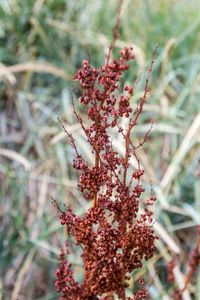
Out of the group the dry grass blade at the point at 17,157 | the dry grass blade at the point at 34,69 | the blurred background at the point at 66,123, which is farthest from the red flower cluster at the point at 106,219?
the dry grass blade at the point at 34,69

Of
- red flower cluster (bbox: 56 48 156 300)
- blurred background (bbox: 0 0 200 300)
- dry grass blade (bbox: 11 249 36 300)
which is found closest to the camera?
red flower cluster (bbox: 56 48 156 300)

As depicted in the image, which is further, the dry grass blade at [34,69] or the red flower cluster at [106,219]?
the dry grass blade at [34,69]

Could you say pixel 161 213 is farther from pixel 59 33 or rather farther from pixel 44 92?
pixel 59 33

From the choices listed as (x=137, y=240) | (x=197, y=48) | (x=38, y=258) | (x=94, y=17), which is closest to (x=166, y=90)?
(x=197, y=48)

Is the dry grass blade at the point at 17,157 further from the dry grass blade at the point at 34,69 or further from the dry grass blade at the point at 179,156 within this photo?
the dry grass blade at the point at 179,156

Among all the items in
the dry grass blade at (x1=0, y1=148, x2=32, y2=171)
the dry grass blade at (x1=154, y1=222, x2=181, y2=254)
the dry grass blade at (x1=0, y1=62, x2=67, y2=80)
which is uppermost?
the dry grass blade at (x1=0, y1=62, x2=67, y2=80)

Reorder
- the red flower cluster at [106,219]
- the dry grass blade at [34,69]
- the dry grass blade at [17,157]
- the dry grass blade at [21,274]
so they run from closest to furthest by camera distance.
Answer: the red flower cluster at [106,219] < the dry grass blade at [21,274] < the dry grass blade at [17,157] < the dry grass blade at [34,69]

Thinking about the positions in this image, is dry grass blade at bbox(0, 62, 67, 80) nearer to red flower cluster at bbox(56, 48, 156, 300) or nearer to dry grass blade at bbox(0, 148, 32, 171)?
dry grass blade at bbox(0, 148, 32, 171)

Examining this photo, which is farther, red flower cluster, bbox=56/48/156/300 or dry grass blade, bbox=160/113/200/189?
dry grass blade, bbox=160/113/200/189

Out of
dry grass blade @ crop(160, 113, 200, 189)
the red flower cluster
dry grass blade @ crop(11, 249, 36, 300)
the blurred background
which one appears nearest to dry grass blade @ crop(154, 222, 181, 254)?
the blurred background

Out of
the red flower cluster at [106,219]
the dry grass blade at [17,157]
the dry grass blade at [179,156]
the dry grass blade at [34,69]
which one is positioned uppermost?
the dry grass blade at [34,69]
